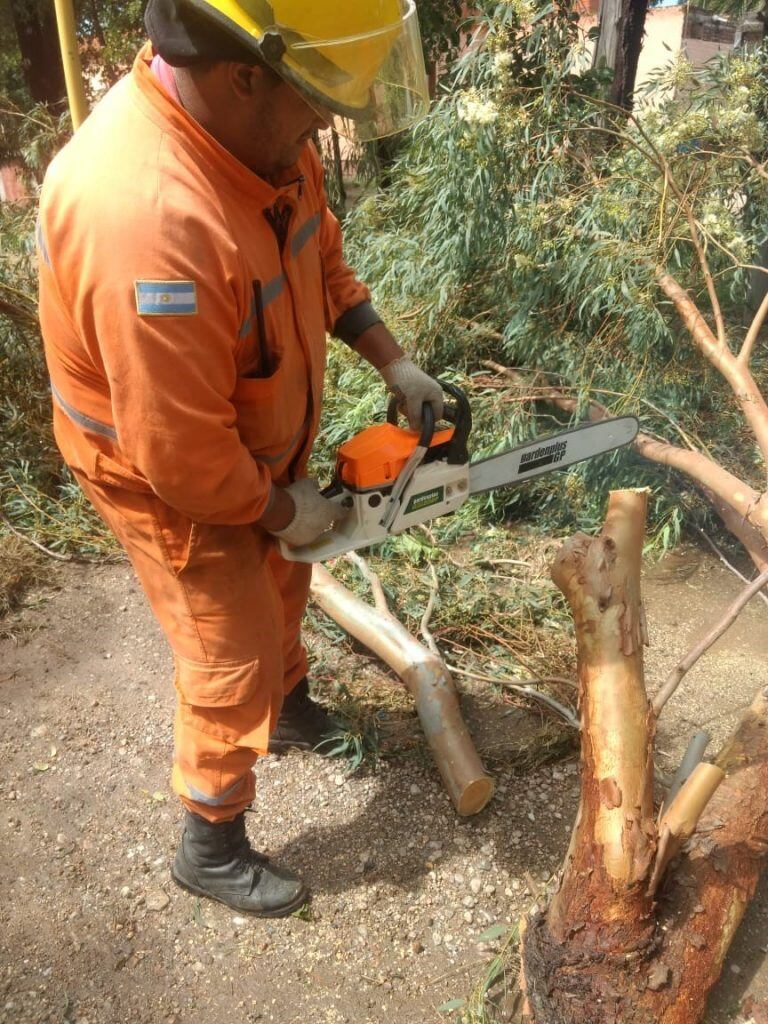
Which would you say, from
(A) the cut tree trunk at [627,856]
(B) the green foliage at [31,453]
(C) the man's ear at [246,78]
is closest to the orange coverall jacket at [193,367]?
(C) the man's ear at [246,78]

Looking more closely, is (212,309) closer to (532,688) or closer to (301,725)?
(301,725)

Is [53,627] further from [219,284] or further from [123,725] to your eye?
[219,284]

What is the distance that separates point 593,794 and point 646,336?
7.53ft

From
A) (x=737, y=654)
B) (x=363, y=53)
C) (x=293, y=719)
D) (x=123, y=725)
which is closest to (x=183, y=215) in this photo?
(x=363, y=53)

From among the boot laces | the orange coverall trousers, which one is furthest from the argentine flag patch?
the boot laces

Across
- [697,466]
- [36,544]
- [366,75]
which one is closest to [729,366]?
[697,466]

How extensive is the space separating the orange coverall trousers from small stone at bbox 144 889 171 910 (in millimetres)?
398

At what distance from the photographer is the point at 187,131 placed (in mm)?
1416

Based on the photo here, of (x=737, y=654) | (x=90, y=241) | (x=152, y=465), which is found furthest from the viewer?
(x=737, y=654)

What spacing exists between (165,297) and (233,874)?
64.3 inches

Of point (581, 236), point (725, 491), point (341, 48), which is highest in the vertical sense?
point (341, 48)

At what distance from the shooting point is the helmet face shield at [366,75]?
1.33 metres

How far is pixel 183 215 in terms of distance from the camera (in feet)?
4.43

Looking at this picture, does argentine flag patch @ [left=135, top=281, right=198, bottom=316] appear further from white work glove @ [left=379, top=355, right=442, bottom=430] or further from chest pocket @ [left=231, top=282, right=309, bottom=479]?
white work glove @ [left=379, top=355, right=442, bottom=430]
